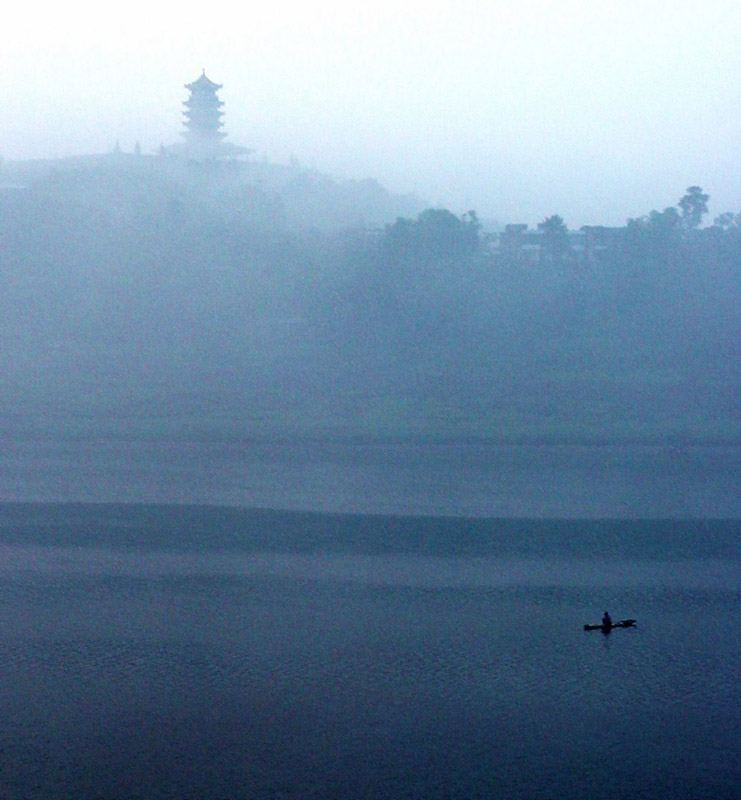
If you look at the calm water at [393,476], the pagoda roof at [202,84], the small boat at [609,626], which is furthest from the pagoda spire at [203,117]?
the small boat at [609,626]

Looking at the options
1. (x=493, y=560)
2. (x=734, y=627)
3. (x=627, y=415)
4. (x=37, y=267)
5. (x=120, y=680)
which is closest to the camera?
(x=120, y=680)

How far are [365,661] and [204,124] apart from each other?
1696 inches

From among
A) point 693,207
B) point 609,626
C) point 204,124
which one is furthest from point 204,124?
point 609,626

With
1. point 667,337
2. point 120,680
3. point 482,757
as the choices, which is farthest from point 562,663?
point 667,337

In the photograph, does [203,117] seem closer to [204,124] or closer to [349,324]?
[204,124]

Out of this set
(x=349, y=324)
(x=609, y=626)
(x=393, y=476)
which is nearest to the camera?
(x=609, y=626)

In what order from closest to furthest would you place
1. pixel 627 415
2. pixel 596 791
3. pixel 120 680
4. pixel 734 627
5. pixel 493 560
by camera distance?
pixel 596 791 < pixel 120 680 < pixel 734 627 < pixel 493 560 < pixel 627 415

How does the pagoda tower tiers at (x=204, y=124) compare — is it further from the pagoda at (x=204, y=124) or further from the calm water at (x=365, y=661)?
the calm water at (x=365, y=661)

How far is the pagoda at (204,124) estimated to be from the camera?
49031 mm

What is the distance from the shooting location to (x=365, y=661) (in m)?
9.73

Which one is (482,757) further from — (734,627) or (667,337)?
(667,337)

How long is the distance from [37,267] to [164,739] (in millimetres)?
27174

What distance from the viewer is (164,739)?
826 centimetres

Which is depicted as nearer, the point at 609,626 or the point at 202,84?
the point at 609,626
